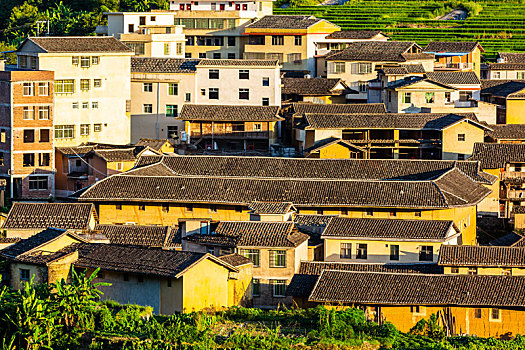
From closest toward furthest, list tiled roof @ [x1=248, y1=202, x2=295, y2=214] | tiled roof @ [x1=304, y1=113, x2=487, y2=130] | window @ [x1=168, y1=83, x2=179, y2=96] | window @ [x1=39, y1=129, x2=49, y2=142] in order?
tiled roof @ [x1=248, y1=202, x2=295, y2=214]
window @ [x1=39, y1=129, x2=49, y2=142]
tiled roof @ [x1=304, y1=113, x2=487, y2=130]
window @ [x1=168, y1=83, x2=179, y2=96]

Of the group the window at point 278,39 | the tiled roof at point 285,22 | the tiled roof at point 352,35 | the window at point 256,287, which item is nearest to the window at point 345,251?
the window at point 256,287

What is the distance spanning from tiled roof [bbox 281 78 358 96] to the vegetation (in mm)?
31464

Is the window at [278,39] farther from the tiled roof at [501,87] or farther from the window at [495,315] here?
the window at [495,315]

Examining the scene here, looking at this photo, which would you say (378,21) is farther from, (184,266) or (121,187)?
(184,266)

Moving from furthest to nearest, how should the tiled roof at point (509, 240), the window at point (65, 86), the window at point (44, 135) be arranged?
the window at point (65, 86), the window at point (44, 135), the tiled roof at point (509, 240)

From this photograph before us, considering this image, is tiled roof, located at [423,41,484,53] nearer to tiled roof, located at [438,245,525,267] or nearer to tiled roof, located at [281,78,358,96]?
tiled roof, located at [281,78,358,96]

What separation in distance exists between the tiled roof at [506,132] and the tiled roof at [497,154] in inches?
133

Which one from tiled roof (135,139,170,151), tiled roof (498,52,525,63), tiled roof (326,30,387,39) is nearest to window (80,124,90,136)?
tiled roof (135,139,170,151)

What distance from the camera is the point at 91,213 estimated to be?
3675cm

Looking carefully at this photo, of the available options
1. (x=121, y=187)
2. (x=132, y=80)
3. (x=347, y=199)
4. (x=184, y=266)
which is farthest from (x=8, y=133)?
(x=184, y=266)

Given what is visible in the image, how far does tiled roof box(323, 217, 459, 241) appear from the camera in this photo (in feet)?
112

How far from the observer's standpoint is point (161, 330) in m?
22.9

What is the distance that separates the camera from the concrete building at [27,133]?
43562 millimetres

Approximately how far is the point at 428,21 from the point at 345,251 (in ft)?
145
